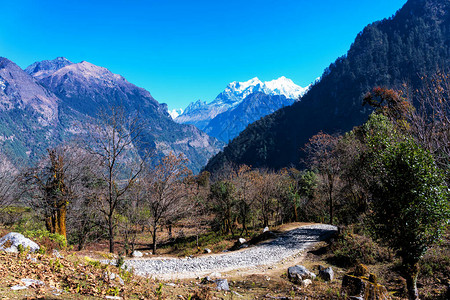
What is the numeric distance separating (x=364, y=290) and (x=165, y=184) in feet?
59.7

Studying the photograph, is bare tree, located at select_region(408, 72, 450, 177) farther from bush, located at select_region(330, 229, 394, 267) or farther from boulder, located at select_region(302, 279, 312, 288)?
boulder, located at select_region(302, 279, 312, 288)

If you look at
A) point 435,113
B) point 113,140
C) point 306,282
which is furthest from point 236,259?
point 435,113

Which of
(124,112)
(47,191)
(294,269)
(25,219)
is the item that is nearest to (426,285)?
(294,269)

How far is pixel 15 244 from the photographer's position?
9367 mm

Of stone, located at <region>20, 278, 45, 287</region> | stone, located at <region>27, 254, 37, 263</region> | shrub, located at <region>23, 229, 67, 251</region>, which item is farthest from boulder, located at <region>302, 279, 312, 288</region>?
shrub, located at <region>23, 229, 67, 251</region>

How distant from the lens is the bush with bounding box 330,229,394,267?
51.2 ft

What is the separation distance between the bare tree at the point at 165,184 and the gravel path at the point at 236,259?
575 centimetres

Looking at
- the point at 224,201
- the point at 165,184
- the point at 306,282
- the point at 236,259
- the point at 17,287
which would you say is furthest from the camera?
the point at 224,201

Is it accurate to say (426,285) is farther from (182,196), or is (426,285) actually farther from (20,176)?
(20,176)

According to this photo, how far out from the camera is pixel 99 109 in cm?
1423

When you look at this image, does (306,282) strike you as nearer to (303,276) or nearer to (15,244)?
(303,276)

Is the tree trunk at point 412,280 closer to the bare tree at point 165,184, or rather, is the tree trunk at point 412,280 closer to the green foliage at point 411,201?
the green foliage at point 411,201

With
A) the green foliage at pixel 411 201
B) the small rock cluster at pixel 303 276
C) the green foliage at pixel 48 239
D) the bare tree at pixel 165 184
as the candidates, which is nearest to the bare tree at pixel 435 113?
the green foliage at pixel 411 201

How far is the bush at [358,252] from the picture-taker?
51.2 feet
